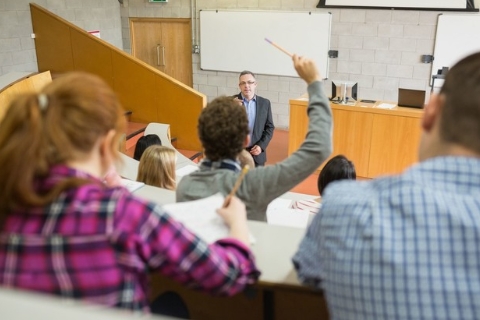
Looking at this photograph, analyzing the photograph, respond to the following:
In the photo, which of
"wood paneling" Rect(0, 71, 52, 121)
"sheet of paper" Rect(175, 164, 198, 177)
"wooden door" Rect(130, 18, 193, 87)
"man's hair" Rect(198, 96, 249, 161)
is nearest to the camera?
"man's hair" Rect(198, 96, 249, 161)

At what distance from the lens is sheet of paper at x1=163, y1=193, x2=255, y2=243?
1087mm

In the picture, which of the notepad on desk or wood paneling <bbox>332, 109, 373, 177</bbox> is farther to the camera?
wood paneling <bbox>332, 109, 373, 177</bbox>

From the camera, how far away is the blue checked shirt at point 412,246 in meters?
0.72

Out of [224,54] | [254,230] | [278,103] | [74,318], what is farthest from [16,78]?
[74,318]

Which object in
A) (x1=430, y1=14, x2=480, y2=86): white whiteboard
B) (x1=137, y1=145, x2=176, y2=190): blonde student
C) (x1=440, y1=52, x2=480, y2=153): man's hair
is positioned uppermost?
(x1=430, y1=14, x2=480, y2=86): white whiteboard

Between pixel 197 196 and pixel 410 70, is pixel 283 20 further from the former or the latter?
pixel 197 196

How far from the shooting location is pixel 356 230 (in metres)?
0.77

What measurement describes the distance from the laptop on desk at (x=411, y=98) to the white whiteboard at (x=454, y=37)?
1433 mm

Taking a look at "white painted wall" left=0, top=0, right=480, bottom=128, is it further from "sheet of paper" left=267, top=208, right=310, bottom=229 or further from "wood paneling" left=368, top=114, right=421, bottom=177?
"sheet of paper" left=267, top=208, right=310, bottom=229

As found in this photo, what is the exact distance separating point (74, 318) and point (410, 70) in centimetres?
641

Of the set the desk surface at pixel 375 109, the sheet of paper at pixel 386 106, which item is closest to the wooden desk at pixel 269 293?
the desk surface at pixel 375 109

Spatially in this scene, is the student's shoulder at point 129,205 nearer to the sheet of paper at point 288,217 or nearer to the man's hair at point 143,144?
the sheet of paper at point 288,217

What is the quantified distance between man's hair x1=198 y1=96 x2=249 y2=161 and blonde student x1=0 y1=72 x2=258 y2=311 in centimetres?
65

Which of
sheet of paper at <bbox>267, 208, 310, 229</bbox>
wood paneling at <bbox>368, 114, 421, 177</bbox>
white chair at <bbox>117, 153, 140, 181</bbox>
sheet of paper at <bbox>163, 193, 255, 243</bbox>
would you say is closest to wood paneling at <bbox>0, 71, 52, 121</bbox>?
white chair at <bbox>117, 153, 140, 181</bbox>
